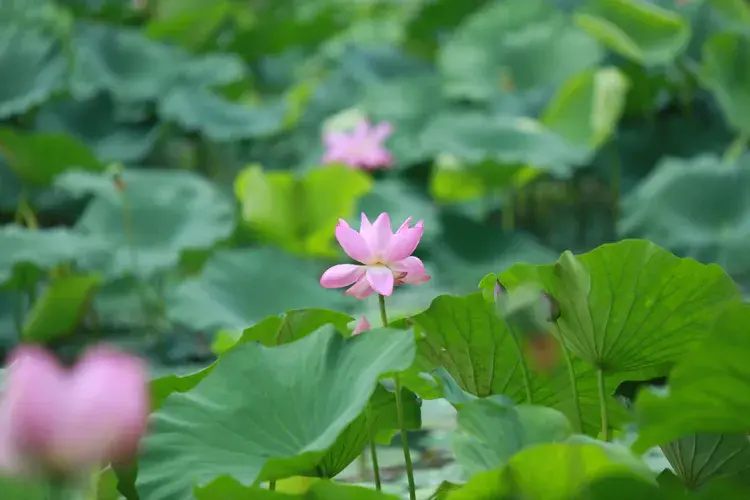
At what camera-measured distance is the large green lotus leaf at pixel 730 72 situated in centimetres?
240

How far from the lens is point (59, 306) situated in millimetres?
1959

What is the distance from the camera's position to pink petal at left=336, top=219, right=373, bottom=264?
65 centimetres

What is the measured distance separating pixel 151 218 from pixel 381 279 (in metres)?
1.59

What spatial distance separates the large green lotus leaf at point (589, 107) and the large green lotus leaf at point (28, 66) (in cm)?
117

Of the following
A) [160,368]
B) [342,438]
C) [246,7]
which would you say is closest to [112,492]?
[342,438]

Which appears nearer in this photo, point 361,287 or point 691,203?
point 361,287

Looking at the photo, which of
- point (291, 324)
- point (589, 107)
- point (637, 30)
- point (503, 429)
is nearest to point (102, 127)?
point (589, 107)

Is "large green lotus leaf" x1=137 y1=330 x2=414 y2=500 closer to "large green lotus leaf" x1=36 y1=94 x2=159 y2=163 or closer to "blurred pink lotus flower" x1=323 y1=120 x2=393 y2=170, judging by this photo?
"blurred pink lotus flower" x1=323 y1=120 x2=393 y2=170

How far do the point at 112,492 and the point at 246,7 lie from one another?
A: 3.48 m

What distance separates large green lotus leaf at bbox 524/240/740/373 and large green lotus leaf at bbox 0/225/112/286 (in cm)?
140

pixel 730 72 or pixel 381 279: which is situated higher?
pixel 730 72

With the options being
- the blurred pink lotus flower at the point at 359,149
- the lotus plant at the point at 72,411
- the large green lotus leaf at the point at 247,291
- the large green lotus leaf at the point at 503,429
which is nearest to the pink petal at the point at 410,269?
the large green lotus leaf at the point at 503,429

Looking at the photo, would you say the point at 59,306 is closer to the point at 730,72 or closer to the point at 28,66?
the point at 28,66

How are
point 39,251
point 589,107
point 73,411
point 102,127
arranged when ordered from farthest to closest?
point 102,127, point 589,107, point 39,251, point 73,411
